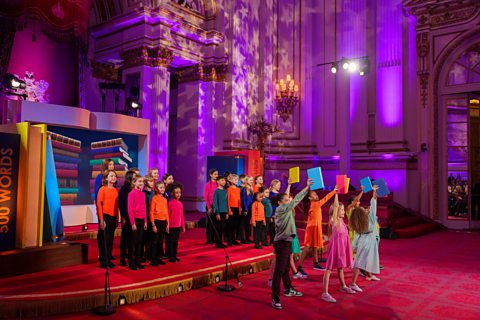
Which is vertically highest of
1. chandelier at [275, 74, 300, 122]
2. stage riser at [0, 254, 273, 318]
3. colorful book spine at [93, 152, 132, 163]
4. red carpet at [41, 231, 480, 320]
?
chandelier at [275, 74, 300, 122]

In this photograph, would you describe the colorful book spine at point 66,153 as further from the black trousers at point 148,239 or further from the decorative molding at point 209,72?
the decorative molding at point 209,72

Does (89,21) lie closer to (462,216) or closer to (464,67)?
(464,67)

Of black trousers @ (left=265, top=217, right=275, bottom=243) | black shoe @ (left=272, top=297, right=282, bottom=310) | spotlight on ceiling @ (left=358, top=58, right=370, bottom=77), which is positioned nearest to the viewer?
black shoe @ (left=272, top=297, right=282, bottom=310)

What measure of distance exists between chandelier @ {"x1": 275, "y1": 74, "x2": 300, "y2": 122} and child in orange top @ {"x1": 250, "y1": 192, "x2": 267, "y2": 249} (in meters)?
6.77

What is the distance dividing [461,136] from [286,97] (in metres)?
5.21

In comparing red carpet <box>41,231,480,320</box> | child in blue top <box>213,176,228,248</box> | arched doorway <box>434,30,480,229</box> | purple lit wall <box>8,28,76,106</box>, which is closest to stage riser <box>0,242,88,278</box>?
red carpet <box>41,231,480,320</box>

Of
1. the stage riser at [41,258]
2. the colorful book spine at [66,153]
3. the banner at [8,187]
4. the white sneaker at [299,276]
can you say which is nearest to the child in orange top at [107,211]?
the stage riser at [41,258]

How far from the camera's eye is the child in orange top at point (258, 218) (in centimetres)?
770

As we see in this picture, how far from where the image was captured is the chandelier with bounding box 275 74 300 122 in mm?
13977

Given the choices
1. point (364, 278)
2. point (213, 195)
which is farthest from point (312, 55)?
point (364, 278)

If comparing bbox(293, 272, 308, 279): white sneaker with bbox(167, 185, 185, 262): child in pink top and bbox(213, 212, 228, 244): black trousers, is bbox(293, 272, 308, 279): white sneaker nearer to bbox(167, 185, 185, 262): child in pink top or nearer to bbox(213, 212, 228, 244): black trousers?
bbox(167, 185, 185, 262): child in pink top

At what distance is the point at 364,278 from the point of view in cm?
610

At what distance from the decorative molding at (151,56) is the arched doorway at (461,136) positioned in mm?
7387

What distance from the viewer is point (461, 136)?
1236 centimetres
